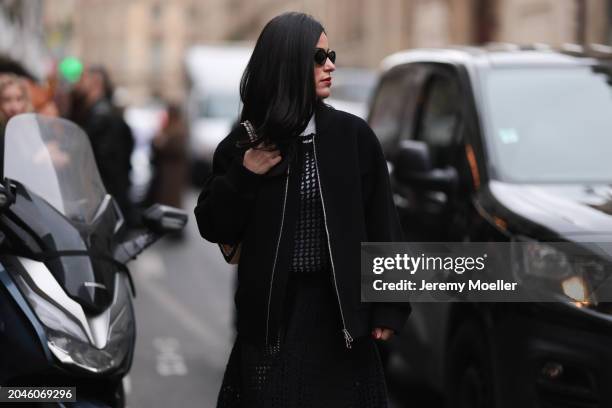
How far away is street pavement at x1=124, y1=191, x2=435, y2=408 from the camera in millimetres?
8133

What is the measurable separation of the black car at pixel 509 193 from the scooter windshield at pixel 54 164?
5.37ft

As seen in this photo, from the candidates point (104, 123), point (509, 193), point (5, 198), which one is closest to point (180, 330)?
point (104, 123)

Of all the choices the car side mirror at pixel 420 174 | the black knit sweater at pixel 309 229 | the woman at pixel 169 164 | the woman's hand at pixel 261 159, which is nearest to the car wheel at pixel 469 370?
the car side mirror at pixel 420 174

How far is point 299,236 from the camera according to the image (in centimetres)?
407

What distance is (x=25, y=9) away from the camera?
139 feet

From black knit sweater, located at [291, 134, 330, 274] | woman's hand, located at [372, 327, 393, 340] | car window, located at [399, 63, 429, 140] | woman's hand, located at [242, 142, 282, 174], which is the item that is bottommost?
car window, located at [399, 63, 429, 140]

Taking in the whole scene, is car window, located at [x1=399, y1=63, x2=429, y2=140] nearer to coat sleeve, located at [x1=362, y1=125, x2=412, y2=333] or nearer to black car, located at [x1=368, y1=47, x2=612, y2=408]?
black car, located at [x1=368, y1=47, x2=612, y2=408]

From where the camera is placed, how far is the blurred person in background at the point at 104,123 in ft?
37.9

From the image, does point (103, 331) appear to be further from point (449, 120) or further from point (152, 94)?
point (152, 94)

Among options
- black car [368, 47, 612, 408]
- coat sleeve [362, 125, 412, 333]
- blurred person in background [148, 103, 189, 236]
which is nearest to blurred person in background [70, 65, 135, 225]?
black car [368, 47, 612, 408]

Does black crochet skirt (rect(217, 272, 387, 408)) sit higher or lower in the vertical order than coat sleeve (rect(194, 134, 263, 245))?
lower

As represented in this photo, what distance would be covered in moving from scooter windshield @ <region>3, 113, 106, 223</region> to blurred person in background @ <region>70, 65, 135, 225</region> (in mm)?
5978

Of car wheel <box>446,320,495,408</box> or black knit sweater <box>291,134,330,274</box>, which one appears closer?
black knit sweater <box>291,134,330,274</box>

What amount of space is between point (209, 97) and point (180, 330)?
20568 mm
